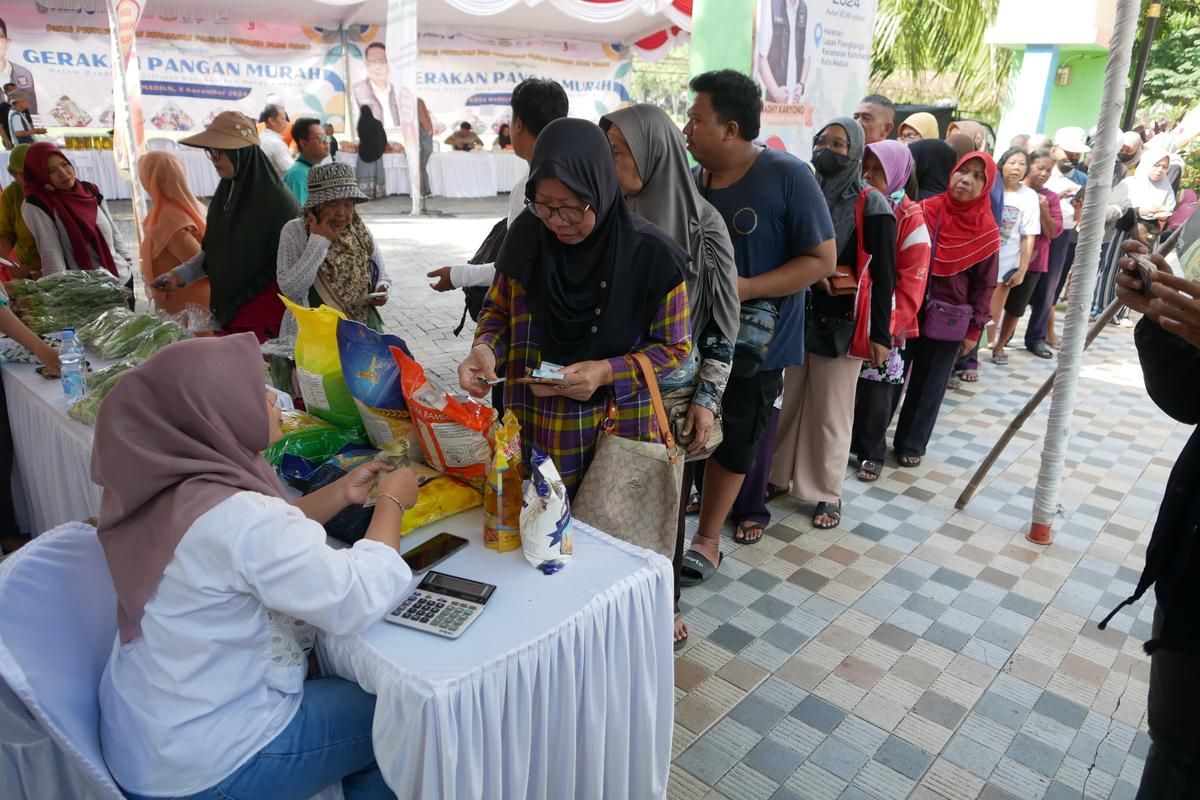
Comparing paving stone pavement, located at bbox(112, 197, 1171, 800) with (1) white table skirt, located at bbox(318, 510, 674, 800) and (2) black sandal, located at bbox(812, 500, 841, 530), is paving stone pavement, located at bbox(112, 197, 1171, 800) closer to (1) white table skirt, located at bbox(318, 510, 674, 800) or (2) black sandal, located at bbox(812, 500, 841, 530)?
(2) black sandal, located at bbox(812, 500, 841, 530)

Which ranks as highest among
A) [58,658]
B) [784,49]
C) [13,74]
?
[13,74]

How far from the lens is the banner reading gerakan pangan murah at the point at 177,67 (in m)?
10.7

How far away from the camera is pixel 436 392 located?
6.15 ft

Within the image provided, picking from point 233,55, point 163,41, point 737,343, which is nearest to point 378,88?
point 233,55

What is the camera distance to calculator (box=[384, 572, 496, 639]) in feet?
4.52

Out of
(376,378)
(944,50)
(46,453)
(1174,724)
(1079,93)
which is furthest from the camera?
(944,50)

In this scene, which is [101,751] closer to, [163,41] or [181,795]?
[181,795]

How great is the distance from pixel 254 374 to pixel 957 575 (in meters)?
2.87

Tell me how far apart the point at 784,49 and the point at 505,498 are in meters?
3.37

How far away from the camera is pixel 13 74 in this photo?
1053 cm

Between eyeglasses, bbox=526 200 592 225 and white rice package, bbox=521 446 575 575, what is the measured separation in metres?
0.58

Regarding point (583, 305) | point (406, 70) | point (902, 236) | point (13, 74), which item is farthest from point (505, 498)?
point (13, 74)

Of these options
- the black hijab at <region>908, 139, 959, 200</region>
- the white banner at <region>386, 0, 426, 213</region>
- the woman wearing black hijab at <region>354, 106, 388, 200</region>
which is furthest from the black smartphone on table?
the woman wearing black hijab at <region>354, 106, 388, 200</region>

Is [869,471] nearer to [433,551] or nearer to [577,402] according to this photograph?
[577,402]
